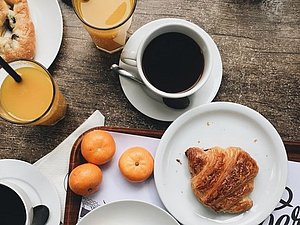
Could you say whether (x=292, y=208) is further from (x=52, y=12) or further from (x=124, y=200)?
(x=52, y=12)

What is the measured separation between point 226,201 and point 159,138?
0.67ft

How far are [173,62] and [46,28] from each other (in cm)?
32

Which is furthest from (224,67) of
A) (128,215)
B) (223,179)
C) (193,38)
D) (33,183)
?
(33,183)

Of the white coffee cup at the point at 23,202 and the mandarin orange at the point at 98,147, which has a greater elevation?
the mandarin orange at the point at 98,147

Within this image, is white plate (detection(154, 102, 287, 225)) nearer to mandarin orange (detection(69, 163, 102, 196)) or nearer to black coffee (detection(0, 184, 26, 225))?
mandarin orange (detection(69, 163, 102, 196))

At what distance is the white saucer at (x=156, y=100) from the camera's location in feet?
4.66

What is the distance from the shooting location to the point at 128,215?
1.38 meters

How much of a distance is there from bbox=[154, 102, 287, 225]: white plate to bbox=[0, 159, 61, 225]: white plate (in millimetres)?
235

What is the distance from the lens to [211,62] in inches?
53.0

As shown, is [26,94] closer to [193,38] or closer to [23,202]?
[23,202]

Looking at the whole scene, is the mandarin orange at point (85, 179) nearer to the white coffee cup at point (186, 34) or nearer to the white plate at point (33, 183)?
the white plate at point (33, 183)

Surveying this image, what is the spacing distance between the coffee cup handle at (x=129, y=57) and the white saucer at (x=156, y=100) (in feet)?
0.06

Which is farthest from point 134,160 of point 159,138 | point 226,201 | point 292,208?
point 292,208

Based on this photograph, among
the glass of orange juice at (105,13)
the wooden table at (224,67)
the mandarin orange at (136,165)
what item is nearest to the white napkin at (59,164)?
the wooden table at (224,67)
